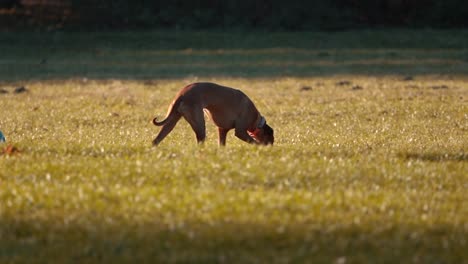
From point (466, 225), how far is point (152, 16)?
4097 cm

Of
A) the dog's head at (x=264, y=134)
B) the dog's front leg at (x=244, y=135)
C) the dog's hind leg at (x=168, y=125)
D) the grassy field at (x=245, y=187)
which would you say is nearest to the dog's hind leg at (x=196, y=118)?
the dog's hind leg at (x=168, y=125)

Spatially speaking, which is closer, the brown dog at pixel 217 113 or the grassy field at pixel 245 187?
the grassy field at pixel 245 187

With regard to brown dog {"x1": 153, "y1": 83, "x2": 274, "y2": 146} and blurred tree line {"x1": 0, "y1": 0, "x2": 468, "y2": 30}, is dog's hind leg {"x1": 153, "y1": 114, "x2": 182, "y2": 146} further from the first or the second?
blurred tree line {"x1": 0, "y1": 0, "x2": 468, "y2": 30}

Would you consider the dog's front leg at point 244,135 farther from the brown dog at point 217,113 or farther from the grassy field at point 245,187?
the grassy field at point 245,187

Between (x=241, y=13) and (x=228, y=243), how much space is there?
137 feet

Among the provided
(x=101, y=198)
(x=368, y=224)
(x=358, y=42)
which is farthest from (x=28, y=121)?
(x=358, y=42)

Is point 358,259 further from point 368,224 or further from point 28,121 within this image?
point 28,121

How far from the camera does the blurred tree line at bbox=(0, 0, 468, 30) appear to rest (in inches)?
1852

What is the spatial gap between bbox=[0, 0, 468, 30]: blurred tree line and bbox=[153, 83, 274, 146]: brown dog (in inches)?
1285

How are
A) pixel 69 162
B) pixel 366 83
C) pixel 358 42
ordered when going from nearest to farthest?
1. pixel 69 162
2. pixel 366 83
3. pixel 358 42

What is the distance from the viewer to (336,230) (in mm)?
7629

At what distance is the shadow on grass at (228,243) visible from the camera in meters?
7.05

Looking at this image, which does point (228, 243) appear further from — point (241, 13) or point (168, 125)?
point (241, 13)

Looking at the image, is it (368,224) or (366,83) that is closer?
(368,224)
